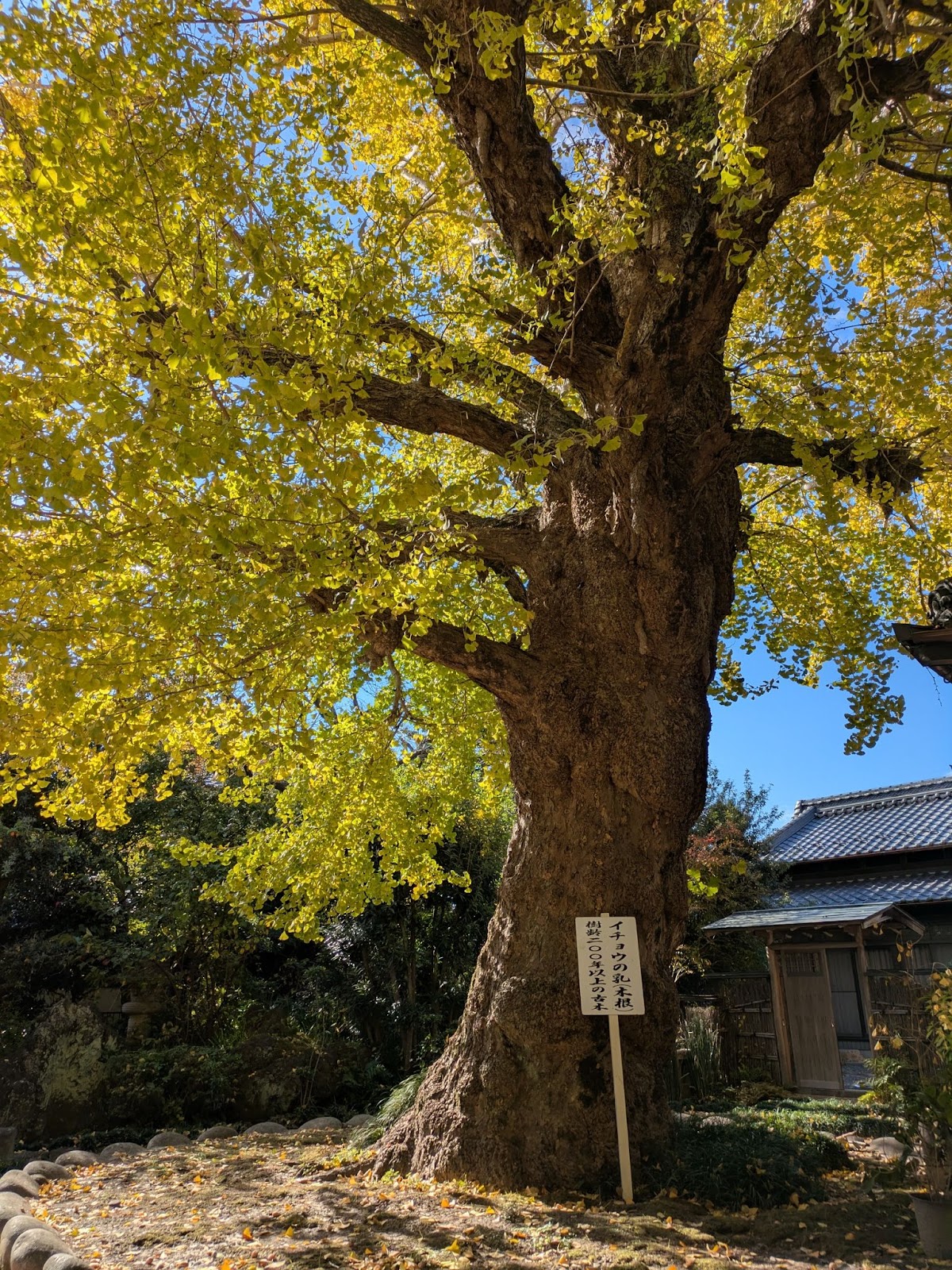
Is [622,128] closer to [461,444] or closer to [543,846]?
[461,444]

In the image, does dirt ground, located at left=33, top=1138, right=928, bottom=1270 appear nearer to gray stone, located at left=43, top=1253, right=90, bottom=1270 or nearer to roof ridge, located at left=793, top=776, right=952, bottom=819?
gray stone, located at left=43, top=1253, right=90, bottom=1270

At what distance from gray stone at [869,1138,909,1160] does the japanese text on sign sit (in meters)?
2.44

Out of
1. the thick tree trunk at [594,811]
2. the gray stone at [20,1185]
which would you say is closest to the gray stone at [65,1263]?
the gray stone at [20,1185]

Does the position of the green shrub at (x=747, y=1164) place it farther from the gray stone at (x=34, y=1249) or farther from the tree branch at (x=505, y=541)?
the tree branch at (x=505, y=541)

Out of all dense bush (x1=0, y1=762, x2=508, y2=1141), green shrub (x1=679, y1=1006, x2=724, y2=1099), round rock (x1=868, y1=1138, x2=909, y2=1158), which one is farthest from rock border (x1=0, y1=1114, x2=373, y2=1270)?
round rock (x1=868, y1=1138, x2=909, y2=1158)

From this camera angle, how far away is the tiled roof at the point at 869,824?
14.2 m

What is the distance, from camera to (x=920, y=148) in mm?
4734

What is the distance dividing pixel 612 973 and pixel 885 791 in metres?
13.5

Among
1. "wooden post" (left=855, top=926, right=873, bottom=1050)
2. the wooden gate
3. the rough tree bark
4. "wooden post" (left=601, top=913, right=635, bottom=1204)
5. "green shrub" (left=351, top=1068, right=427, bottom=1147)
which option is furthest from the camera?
"wooden post" (left=855, top=926, right=873, bottom=1050)

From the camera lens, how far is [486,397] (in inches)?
262

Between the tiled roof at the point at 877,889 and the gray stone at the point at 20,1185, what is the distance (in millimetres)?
10212

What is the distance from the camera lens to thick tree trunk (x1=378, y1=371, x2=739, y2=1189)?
17.9ft

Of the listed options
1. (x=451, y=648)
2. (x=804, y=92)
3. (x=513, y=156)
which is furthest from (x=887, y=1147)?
(x=513, y=156)

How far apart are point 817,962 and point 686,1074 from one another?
2365 mm
